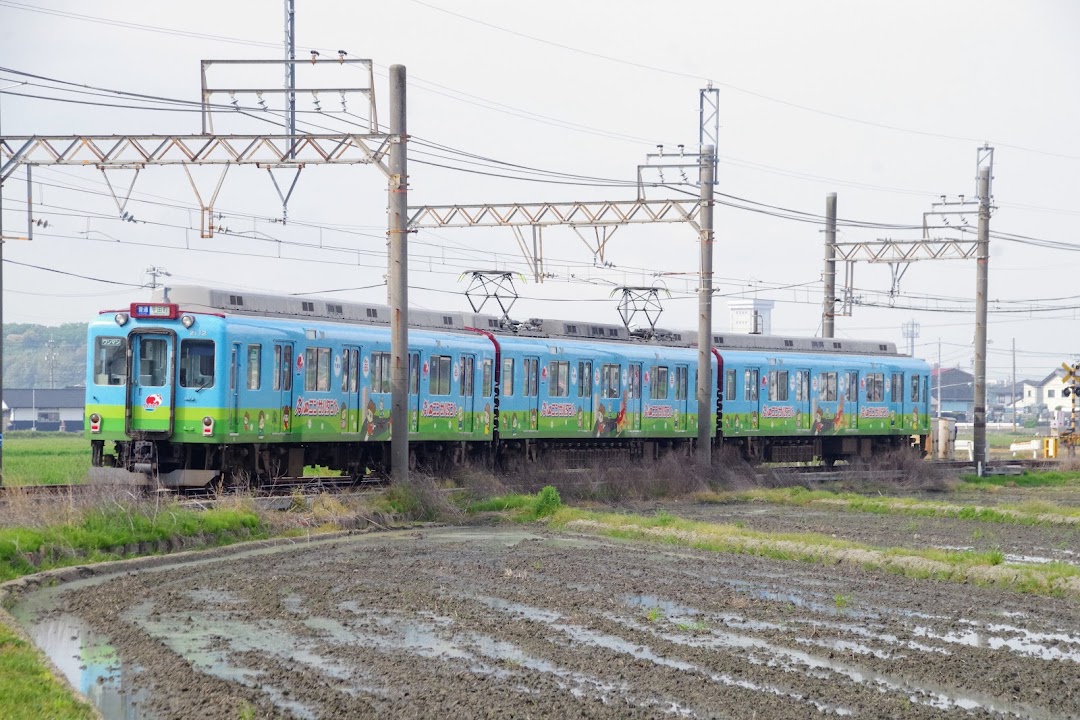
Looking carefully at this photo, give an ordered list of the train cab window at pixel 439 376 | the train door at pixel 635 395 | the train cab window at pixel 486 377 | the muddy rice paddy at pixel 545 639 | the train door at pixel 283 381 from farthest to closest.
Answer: the train door at pixel 635 395
the train cab window at pixel 486 377
the train cab window at pixel 439 376
the train door at pixel 283 381
the muddy rice paddy at pixel 545 639

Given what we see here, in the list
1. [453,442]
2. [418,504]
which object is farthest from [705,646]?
[453,442]

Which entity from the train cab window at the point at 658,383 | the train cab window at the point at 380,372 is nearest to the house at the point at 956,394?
the train cab window at the point at 658,383

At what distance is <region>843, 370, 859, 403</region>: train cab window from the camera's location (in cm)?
3988

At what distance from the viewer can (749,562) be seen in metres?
17.9

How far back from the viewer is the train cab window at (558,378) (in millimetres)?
31703

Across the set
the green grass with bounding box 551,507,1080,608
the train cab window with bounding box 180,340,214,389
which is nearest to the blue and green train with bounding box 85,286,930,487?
the train cab window with bounding box 180,340,214,389

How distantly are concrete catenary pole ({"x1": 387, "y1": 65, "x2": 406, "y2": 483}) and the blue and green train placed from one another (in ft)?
6.78

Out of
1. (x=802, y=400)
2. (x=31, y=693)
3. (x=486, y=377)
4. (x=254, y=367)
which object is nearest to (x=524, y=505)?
(x=254, y=367)

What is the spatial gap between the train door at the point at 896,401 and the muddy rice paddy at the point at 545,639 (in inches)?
969

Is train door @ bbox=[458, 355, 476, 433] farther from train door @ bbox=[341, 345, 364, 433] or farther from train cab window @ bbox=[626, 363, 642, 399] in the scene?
train cab window @ bbox=[626, 363, 642, 399]

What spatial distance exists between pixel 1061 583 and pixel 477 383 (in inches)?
632

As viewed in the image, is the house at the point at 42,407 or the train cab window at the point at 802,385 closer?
the train cab window at the point at 802,385

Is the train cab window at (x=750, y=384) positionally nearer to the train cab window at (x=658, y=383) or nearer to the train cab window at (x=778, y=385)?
the train cab window at (x=778, y=385)

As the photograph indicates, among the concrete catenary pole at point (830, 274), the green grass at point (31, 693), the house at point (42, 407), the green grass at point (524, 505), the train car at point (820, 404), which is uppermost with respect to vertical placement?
the concrete catenary pole at point (830, 274)
